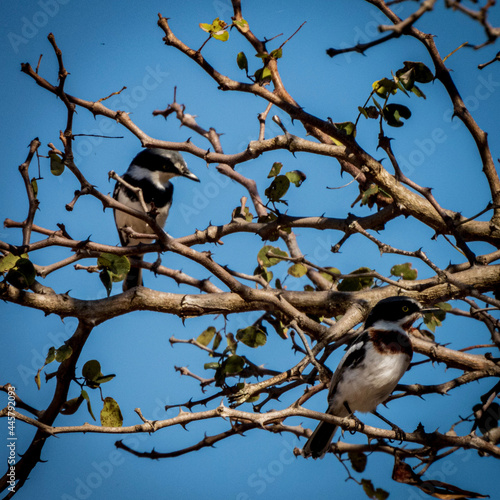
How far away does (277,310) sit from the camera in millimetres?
3998

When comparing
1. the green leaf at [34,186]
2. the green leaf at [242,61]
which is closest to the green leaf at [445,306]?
the green leaf at [242,61]

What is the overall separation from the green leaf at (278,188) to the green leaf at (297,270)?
28.9 inches

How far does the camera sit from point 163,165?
6238mm

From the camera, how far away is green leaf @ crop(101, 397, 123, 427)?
3.71 metres

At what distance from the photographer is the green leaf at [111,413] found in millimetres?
3711

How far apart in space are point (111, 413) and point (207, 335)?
4.46 ft

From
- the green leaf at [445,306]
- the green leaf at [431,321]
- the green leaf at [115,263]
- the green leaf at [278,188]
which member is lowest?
the green leaf at [431,321]

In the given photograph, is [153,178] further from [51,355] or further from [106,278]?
[51,355]

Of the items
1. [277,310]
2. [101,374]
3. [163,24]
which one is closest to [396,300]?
[277,310]

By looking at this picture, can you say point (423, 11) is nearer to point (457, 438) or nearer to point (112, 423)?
point (457, 438)

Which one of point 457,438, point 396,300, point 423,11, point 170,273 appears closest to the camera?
point 423,11

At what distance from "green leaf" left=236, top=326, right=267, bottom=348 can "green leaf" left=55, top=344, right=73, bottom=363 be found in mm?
1183

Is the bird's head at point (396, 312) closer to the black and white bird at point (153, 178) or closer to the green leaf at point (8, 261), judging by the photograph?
the green leaf at point (8, 261)

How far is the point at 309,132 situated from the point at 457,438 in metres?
2.40
